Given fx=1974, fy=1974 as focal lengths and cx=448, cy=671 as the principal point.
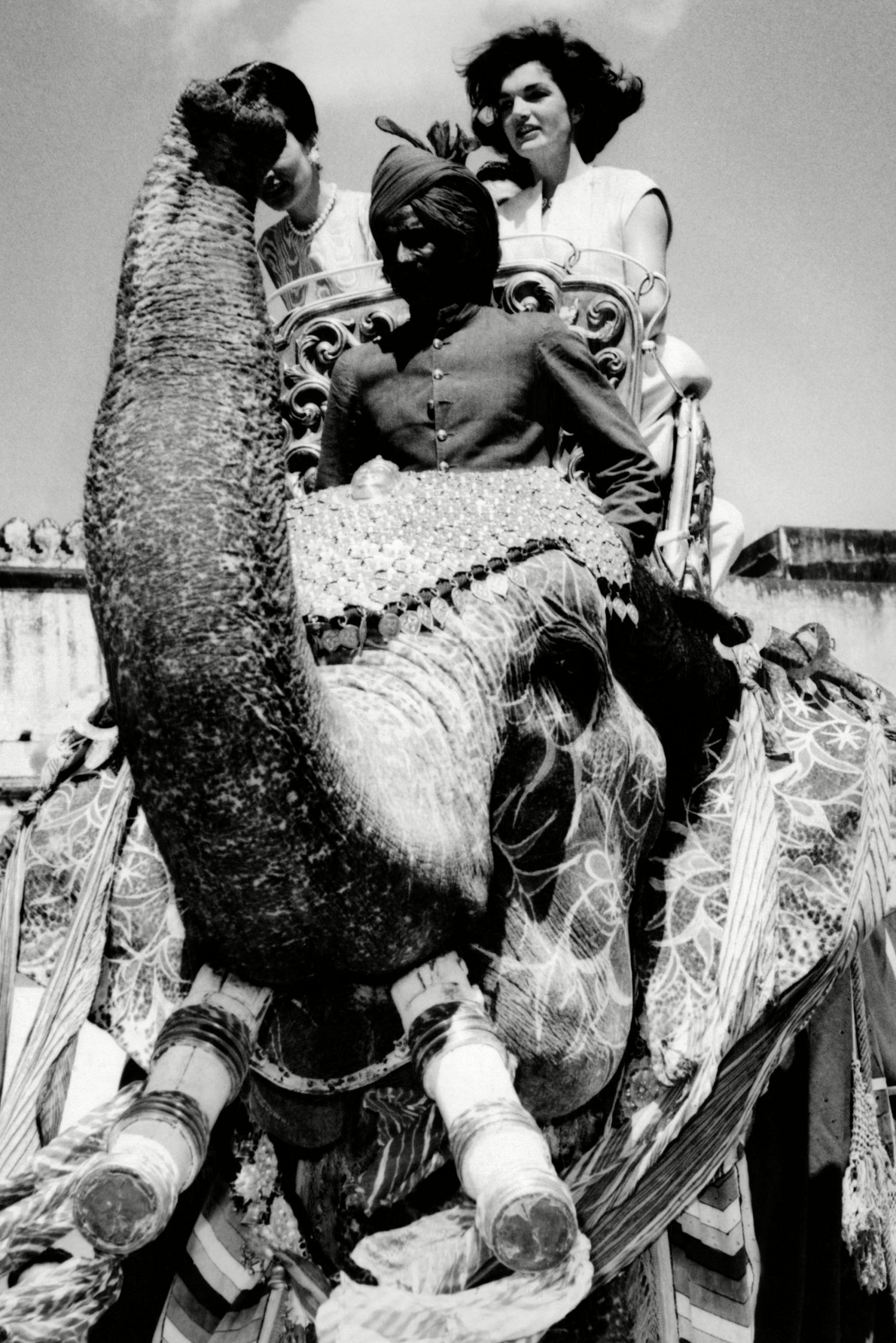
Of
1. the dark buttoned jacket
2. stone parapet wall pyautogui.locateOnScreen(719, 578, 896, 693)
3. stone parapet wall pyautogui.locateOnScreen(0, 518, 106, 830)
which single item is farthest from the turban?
stone parapet wall pyautogui.locateOnScreen(719, 578, 896, 693)

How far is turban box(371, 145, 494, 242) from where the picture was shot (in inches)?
110

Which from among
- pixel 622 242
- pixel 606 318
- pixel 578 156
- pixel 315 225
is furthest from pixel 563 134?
pixel 606 318

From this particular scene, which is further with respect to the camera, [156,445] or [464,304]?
[464,304]

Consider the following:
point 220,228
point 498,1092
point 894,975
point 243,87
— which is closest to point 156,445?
point 220,228

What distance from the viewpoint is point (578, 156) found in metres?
4.16

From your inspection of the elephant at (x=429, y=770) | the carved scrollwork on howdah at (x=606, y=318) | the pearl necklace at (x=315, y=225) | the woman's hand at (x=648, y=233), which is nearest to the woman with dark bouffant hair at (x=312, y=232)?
the pearl necklace at (x=315, y=225)

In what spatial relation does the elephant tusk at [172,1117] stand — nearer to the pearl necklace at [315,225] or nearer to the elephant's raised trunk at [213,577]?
the elephant's raised trunk at [213,577]

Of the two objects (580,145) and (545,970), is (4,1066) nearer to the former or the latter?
(545,970)

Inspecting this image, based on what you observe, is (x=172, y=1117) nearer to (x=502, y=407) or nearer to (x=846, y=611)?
(x=502, y=407)

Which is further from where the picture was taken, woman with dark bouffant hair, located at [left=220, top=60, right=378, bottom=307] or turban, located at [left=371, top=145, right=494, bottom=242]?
woman with dark bouffant hair, located at [left=220, top=60, right=378, bottom=307]

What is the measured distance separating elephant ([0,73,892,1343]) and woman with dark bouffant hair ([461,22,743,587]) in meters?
0.82

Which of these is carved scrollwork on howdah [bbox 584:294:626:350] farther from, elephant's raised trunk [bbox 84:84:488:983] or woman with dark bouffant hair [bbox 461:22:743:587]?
elephant's raised trunk [bbox 84:84:488:983]

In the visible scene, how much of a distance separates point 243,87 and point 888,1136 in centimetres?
254

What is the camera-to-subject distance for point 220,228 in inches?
77.0
